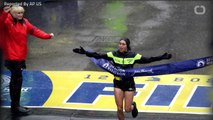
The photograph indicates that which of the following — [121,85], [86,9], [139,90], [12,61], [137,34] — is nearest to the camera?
[121,85]

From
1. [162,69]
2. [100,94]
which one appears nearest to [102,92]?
[100,94]

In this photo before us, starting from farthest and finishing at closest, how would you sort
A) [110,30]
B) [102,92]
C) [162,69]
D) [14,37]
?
[110,30], [102,92], [14,37], [162,69]

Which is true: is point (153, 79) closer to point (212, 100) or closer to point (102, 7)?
point (212, 100)

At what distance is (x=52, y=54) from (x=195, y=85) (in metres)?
4.77

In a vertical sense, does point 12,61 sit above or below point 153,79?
above

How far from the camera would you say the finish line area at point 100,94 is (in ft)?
36.7

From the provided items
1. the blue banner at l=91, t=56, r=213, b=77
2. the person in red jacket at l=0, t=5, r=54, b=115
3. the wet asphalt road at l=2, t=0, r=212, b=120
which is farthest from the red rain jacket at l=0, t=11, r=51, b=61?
the blue banner at l=91, t=56, r=213, b=77

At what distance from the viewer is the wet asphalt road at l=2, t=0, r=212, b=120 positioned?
14555mm

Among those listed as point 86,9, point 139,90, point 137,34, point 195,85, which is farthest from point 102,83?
point 86,9

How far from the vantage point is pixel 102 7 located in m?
20.4

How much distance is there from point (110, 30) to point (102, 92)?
5426mm

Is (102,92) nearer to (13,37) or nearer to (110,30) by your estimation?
(13,37)

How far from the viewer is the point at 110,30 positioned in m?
17.3

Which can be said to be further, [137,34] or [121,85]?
[137,34]
